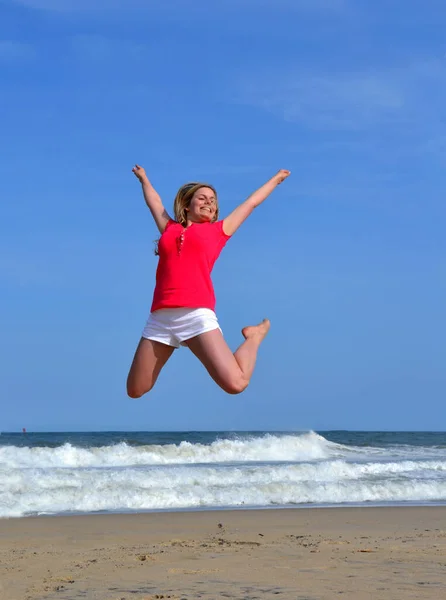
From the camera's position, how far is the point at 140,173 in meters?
5.76

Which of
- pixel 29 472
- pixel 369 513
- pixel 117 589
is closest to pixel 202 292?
pixel 117 589

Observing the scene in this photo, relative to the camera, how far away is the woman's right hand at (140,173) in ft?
18.9

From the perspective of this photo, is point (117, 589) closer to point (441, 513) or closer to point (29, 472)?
point (441, 513)

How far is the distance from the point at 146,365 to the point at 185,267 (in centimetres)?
66

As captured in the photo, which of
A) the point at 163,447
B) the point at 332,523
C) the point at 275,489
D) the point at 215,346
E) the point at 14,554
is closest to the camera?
the point at 215,346

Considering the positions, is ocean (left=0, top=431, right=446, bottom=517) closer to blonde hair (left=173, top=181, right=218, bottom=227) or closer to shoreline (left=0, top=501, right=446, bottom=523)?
shoreline (left=0, top=501, right=446, bottom=523)

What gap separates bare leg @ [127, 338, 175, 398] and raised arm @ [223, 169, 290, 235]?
2.82ft

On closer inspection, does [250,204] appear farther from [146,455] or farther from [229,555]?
[146,455]

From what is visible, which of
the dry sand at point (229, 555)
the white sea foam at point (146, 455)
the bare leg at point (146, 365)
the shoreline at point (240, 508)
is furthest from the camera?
the white sea foam at point (146, 455)

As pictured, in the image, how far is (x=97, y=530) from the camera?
10828 mm

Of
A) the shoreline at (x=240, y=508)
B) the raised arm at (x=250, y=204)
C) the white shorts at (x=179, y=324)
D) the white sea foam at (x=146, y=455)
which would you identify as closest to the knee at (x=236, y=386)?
the white shorts at (x=179, y=324)

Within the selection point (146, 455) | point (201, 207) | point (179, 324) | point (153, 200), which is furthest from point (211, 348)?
point (146, 455)

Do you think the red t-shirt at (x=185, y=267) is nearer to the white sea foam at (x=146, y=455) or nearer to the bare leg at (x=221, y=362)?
the bare leg at (x=221, y=362)

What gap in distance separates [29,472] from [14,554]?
8206 mm
